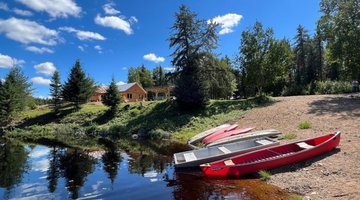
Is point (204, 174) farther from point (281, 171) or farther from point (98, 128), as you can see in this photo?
point (98, 128)

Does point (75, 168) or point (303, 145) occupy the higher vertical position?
point (303, 145)

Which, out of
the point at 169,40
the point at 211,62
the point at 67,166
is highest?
the point at 169,40

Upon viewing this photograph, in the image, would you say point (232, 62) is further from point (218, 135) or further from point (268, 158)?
point (268, 158)

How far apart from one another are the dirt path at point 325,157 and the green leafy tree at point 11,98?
33349 mm

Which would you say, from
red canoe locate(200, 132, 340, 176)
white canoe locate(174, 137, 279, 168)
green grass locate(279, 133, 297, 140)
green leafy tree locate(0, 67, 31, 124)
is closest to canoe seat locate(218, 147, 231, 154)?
white canoe locate(174, 137, 279, 168)

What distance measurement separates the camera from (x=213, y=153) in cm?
1477

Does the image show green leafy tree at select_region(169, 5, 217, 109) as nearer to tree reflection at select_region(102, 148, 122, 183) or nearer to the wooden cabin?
tree reflection at select_region(102, 148, 122, 183)

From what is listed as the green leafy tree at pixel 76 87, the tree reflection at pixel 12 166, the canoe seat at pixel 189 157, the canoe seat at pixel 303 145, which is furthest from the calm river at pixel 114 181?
the green leafy tree at pixel 76 87

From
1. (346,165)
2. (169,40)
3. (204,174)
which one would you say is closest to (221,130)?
(204,174)

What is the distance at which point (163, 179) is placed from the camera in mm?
12453

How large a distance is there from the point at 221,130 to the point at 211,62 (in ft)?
46.7

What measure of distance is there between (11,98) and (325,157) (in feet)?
136

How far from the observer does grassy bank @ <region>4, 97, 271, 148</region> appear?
89.7ft

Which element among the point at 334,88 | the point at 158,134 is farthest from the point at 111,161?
the point at 334,88
